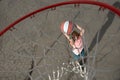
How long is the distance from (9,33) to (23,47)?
336 mm

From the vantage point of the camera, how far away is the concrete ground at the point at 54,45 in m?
3.39

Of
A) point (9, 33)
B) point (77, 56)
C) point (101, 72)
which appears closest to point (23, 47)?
point (9, 33)

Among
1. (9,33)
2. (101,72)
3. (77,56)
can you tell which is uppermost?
(9,33)

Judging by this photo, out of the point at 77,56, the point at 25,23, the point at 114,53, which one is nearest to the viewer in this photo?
the point at 77,56

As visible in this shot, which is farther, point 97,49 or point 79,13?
point 79,13

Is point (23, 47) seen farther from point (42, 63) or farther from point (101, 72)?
point (101, 72)

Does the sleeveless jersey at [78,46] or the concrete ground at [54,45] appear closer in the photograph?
the sleeveless jersey at [78,46]

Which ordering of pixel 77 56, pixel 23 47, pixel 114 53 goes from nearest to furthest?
1. pixel 77 56
2. pixel 114 53
3. pixel 23 47

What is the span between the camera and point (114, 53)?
11.4 ft

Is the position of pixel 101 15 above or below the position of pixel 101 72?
above

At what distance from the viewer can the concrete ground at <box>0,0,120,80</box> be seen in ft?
11.1

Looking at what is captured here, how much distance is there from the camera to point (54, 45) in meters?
3.65

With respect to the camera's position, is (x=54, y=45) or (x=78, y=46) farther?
(x=54, y=45)

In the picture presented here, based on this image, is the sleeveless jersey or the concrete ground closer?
the sleeveless jersey
